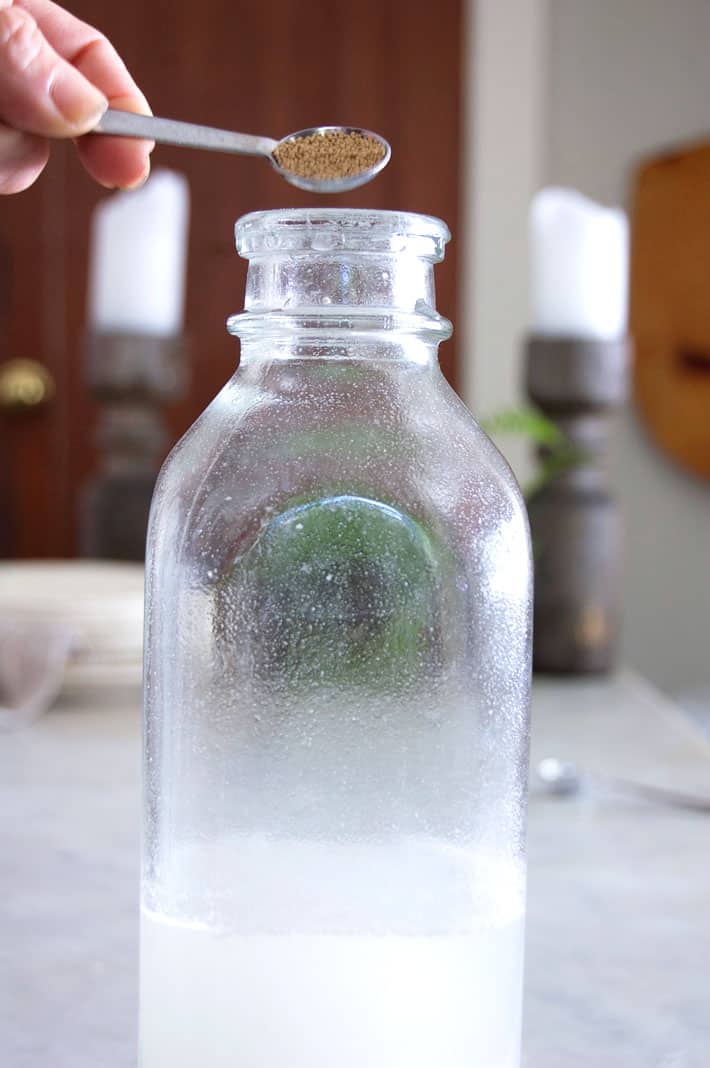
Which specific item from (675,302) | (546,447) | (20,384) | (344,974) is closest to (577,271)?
(546,447)

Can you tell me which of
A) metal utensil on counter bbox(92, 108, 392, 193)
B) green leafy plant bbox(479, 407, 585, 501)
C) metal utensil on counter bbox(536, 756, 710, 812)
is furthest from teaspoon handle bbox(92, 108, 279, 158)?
green leafy plant bbox(479, 407, 585, 501)

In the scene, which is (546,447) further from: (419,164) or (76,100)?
(419,164)

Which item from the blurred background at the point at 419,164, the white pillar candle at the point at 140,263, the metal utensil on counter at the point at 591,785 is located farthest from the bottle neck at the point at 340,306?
the blurred background at the point at 419,164

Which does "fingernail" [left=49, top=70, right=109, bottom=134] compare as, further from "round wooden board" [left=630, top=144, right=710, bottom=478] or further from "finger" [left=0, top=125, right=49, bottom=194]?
"round wooden board" [left=630, top=144, right=710, bottom=478]

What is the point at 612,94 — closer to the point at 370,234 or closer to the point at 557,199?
the point at 557,199

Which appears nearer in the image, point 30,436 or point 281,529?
point 281,529

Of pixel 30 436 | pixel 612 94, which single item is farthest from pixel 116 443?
pixel 612 94
